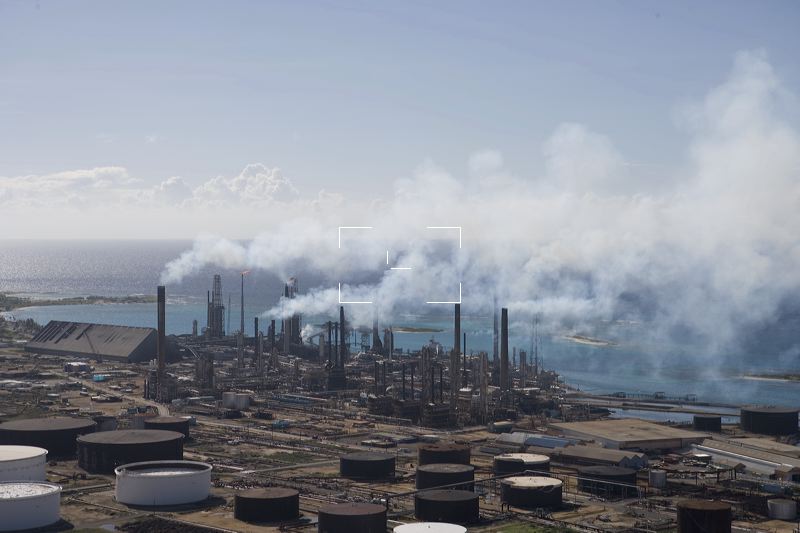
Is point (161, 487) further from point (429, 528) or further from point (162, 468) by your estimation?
point (429, 528)

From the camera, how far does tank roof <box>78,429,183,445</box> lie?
57.2m

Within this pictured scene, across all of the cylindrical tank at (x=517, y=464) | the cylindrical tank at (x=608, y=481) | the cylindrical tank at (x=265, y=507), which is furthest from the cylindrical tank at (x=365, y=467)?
the cylindrical tank at (x=608, y=481)

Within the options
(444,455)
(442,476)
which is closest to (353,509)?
(442,476)

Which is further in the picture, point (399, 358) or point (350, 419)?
point (399, 358)

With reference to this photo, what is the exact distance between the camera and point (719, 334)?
Result: 179750 millimetres

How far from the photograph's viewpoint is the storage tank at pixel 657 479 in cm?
5406

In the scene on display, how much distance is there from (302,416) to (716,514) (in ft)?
140

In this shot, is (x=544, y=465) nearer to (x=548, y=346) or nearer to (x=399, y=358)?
(x=399, y=358)

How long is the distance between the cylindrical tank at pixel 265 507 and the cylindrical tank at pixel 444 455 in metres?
12.7

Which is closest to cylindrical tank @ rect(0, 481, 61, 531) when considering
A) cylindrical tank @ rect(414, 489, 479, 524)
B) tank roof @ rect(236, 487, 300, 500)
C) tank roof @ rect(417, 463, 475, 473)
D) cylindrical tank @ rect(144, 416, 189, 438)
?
tank roof @ rect(236, 487, 300, 500)

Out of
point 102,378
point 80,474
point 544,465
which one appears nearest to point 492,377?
point 102,378

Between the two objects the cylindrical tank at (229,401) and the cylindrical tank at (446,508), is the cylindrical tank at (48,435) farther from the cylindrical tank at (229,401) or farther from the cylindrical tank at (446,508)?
the cylindrical tank at (446,508)

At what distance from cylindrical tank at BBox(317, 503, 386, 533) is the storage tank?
652 inches

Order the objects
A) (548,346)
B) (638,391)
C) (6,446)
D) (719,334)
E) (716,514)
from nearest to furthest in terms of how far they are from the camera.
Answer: (716,514), (6,446), (638,391), (548,346), (719,334)
